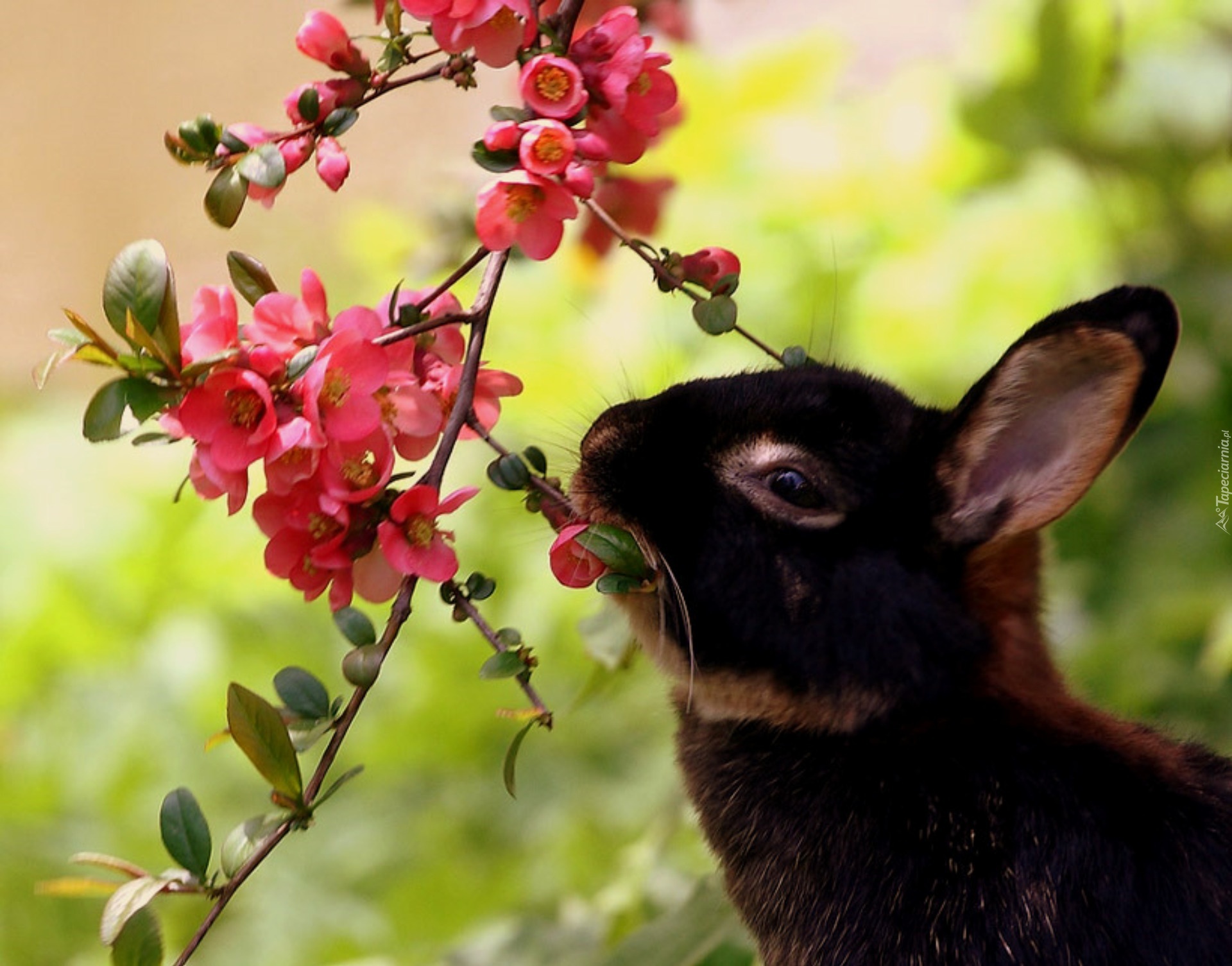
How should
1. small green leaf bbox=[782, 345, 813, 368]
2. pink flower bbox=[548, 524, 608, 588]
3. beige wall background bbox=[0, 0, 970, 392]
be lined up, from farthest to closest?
beige wall background bbox=[0, 0, 970, 392] < small green leaf bbox=[782, 345, 813, 368] < pink flower bbox=[548, 524, 608, 588]

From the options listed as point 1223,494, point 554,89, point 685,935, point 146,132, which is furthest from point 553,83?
point 146,132

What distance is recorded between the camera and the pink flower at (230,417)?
1.94 feet

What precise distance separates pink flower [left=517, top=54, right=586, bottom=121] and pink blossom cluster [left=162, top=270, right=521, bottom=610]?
0.11m

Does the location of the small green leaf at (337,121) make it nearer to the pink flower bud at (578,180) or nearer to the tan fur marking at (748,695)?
the pink flower bud at (578,180)

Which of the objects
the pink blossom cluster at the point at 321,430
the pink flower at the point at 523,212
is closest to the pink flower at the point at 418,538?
the pink blossom cluster at the point at 321,430

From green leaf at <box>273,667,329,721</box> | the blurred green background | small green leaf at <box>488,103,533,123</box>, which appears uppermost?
small green leaf at <box>488,103,533,123</box>

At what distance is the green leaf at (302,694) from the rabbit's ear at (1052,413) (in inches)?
14.4

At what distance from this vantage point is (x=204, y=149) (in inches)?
25.5

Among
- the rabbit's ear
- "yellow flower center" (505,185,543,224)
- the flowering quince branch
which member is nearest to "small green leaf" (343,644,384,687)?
the flowering quince branch

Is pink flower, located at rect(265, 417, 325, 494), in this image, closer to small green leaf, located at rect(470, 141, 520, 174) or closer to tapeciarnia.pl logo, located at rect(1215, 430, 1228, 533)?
small green leaf, located at rect(470, 141, 520, 174)

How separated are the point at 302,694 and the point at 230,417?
126 millimetres

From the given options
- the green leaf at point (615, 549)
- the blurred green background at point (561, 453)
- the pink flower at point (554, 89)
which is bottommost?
the blurred green background at point (561, 453)

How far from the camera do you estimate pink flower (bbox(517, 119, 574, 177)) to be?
0.64m

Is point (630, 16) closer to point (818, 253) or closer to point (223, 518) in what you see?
point (818, 253)
